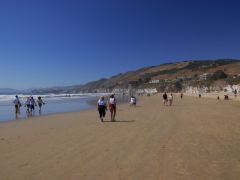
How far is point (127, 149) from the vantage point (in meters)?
8.29

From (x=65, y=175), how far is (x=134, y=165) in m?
1.46

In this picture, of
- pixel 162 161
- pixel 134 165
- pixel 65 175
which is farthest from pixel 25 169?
pixel 162 161

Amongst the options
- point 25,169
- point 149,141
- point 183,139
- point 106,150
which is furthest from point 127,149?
point 25,169

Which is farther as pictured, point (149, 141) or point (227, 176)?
point (149, 141)

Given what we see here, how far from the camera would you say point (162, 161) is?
688 centimetres

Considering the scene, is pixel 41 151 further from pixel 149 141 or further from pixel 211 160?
pixel 211 160

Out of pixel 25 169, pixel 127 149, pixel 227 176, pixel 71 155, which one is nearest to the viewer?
pixel 227 176

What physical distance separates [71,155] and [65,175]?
5.47ft

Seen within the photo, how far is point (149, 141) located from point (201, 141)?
4.93ft

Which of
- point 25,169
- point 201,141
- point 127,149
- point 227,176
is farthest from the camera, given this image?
point 201,141

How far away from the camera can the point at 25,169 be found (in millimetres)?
6621

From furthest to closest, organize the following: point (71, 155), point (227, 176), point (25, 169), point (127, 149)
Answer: point (127, 149), point (71, 155), point (25, 169), point (227, 176)

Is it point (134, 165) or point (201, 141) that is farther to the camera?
point (201, 141)

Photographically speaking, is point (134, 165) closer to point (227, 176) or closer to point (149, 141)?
point (227, 176)
